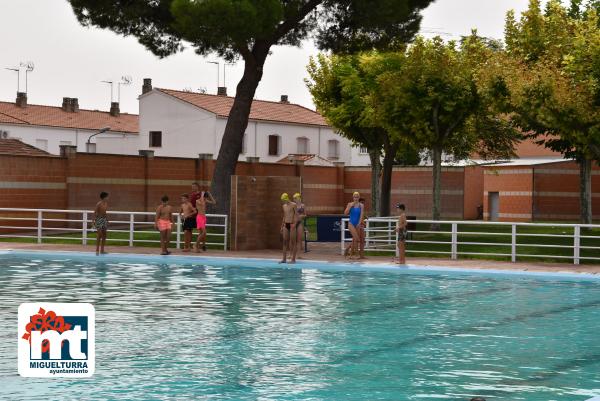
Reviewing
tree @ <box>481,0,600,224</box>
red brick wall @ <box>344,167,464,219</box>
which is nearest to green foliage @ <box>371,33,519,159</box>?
tree @ <box>481,0,600,224</box>

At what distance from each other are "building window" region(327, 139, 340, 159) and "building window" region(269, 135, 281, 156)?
5911 millimetres

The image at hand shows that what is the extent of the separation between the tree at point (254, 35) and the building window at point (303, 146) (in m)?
35.9

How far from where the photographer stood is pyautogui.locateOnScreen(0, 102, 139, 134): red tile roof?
78.7m

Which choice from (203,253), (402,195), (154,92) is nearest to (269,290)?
(203,253)

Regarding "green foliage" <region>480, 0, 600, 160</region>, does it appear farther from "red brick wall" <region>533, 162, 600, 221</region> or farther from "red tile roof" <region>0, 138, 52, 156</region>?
"red tile roof" <region>0, 138, 52, 156</region>

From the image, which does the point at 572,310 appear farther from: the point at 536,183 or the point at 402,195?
the point at 402,195

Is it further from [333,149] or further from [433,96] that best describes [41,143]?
[433,96]

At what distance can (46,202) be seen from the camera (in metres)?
43.4

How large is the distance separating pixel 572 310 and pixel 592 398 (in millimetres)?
8814

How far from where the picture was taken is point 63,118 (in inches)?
3255

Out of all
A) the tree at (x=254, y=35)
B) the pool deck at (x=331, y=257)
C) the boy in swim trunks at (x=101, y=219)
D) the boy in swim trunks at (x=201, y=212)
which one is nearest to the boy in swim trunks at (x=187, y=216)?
the boy in swim trunks at (x=201, y=212)

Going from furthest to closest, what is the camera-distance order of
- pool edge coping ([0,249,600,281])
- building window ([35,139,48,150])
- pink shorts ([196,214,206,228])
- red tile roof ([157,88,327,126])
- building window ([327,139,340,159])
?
building window ([327,139,340,159])
building window ([35,139,48,150])
red tile roof ([157,88,327,126])
pink shorts ([196,214,206,228])
pool edge coping ([0,249,600,281])

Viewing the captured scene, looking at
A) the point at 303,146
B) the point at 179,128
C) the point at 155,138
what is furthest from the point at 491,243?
the point at 303,146

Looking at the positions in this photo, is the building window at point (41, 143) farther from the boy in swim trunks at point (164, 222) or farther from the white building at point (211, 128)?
the boy in swim trunks at point (164, 222)
